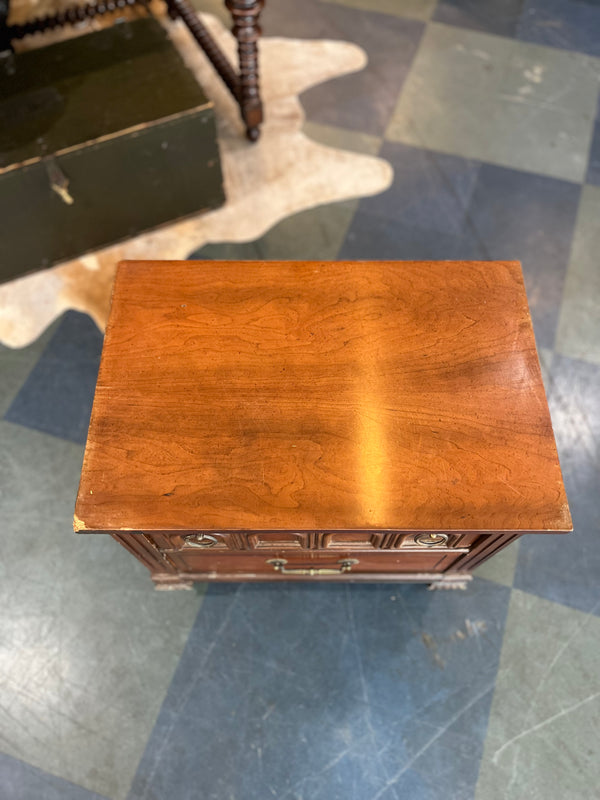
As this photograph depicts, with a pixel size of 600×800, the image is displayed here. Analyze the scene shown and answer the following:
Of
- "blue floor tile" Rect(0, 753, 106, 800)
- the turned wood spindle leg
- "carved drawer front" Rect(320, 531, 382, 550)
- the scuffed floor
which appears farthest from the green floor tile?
"blue floor tile" Rect(0, 753, 106, 800)

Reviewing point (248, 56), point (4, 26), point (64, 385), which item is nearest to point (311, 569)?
point (64, 385)

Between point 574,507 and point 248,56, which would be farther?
point 248,56

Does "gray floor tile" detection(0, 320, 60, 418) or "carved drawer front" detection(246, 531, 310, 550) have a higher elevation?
"carved drawer front" detection(246, 531, 310, 550)

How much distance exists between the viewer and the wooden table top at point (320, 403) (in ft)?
3.74

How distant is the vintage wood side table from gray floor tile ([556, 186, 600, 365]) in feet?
2.72

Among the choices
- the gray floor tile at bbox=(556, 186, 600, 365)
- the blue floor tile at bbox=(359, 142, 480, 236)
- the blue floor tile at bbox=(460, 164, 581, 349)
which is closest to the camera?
the gray floor tile at bbox=(556, 186, 600, 365)

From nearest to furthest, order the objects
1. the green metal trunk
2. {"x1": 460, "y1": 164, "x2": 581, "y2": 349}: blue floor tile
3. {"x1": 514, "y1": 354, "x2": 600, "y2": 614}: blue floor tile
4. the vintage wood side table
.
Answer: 1. the vintage wood side table
2. {"x1": 514, "y1": 354, "x2": 600, "y2": 614}: blue floor tile
3. the green metal trunk
4. {"x1": 460, "y1": 164, "x2": 581, "y2": 349}: blue floor tile

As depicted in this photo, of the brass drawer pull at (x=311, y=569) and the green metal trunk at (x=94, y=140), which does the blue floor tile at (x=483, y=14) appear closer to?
the green metal trunk at (x=94, y=140)

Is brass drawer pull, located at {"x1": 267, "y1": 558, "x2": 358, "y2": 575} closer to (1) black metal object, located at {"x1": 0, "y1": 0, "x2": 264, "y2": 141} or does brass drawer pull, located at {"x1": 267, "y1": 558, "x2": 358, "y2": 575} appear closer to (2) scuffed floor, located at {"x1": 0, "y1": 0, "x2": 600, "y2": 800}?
(2) scuffed floor, located at {"x1": 0, "y1": 0, "x2": 600, "y2": 800}

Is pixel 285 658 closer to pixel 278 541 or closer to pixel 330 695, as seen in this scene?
pixel 330 695

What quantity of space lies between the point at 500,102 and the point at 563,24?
710mm

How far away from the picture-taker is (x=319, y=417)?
1217mm

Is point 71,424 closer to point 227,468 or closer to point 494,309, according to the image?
point 227,468

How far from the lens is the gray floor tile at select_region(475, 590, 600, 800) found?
4.86 ft
